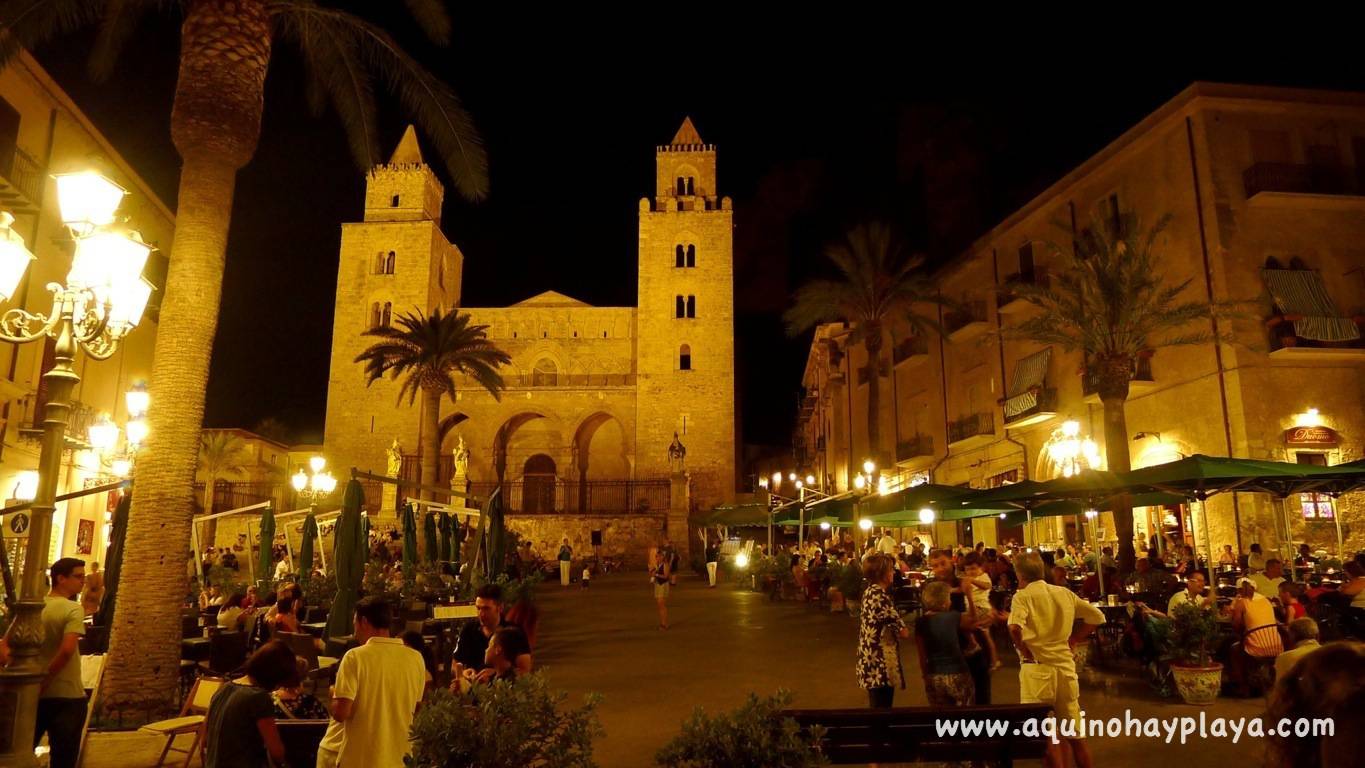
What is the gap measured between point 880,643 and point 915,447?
26403mm

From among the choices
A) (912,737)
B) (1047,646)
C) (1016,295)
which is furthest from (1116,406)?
(912,737)

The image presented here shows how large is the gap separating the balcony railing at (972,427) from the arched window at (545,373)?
76.5 feet

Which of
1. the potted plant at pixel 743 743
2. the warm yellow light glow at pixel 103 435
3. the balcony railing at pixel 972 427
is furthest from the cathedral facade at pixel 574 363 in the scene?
the potted plant at pixel 743 743

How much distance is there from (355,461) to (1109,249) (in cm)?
3593

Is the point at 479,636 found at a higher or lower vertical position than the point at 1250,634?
higher

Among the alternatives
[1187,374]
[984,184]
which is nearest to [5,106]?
[1187,374]

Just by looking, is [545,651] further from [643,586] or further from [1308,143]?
[1308,143]

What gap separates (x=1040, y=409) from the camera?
2252 centimetres

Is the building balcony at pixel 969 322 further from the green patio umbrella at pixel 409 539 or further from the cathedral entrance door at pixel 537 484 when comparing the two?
the cathedral entrance door at pixel 537 484

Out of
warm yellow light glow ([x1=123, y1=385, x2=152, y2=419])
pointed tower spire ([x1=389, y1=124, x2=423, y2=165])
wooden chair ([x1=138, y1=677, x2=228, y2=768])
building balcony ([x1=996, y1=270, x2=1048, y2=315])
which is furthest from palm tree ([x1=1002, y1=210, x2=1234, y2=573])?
pointed tower spire ([x1=389, y1=124, x2=423, y2=165])

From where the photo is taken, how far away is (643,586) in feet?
80.8

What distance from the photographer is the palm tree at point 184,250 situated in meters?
7.01

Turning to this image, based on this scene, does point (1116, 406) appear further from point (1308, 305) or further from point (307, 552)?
point (307, 552)

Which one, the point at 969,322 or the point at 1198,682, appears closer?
the point at 1198,682
